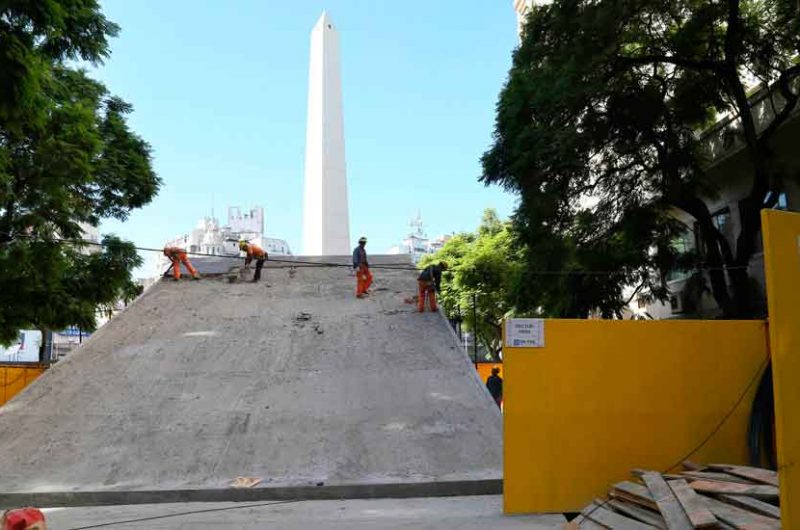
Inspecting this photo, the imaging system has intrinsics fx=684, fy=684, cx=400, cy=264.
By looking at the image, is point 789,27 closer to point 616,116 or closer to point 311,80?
point 616,116

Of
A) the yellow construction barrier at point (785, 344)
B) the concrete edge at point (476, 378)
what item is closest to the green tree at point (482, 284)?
the concrete edge at point (476, 378)

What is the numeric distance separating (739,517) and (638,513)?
0.95 meters

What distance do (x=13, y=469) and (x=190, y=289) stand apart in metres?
9.53

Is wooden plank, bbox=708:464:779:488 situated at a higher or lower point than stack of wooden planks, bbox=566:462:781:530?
higher

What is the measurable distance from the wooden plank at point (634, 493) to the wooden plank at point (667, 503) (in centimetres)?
6

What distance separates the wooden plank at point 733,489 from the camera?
620cm

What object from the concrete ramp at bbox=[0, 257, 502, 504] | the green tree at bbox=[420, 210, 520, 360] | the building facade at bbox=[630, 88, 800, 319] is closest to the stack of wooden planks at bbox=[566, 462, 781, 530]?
the concrete ramp at bbox=[0, 257, 502, 504]

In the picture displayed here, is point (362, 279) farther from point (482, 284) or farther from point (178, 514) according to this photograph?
point (482, 284)

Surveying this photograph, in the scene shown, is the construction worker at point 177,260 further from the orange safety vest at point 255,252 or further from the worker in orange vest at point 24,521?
the worker in orange vest at point 24,521

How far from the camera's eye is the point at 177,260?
64.5 ft

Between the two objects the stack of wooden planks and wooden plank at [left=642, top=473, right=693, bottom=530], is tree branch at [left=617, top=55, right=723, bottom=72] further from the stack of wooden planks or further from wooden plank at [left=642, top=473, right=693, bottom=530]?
wooden plank at [left=642, top=473, right=693, bottom=530]

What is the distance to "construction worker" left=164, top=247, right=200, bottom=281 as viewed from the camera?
19.3 meters

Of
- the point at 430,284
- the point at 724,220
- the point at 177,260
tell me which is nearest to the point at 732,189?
the point at 724,220

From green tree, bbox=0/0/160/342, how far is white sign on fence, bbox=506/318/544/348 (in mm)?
5806
